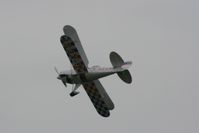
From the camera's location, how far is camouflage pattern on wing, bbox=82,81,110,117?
7106 cm

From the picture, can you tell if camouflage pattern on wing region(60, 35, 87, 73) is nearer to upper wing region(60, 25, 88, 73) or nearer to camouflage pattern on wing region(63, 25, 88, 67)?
upper wing region(60, 25, 88, 73)

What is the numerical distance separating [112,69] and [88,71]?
151 centimetres

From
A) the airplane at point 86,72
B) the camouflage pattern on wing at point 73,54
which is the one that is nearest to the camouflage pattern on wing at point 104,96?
the airplane at point 86,72

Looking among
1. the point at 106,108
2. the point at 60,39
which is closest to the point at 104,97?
the point at 106,108

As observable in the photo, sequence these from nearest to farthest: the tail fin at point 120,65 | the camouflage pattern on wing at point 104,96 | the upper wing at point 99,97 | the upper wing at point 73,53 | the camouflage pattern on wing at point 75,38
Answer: the upper wing at point 73,53 → the tail fin at point 120,65 → the upper wing at point 99,97 → the camouflage pattern on wing at point 75,38 → the camouflage pattern on wing at point 104,96

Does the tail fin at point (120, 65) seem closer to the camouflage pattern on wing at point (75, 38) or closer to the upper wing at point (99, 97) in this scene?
the upper wing at point (99, 97)

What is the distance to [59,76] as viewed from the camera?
2790 inches

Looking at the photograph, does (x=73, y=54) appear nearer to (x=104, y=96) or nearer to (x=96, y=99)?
(x=96, y=99)

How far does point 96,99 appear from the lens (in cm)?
7181

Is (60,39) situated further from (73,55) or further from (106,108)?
(106,108)

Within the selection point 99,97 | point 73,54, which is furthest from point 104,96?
point 73,54

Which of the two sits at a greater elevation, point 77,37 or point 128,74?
point 77,37

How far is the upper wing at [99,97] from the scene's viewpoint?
71188 millimetres

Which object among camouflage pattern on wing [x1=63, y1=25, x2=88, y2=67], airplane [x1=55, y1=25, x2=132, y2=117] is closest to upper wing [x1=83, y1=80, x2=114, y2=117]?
airplane [x1=55, y1=25, x2=132, y2=117]
